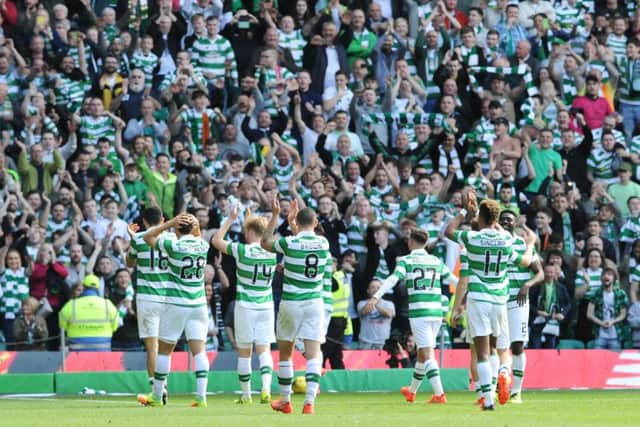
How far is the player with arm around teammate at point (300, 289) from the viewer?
61.7ft

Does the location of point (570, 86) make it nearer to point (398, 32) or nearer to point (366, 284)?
point (398, 32)

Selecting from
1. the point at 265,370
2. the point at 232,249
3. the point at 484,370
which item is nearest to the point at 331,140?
the point at 265,370

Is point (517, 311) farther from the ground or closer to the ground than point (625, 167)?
closer to the ground

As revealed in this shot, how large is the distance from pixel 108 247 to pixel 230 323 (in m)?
2.54

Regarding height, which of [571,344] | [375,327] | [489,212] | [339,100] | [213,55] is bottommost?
[571,344]

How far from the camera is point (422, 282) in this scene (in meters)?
21.4

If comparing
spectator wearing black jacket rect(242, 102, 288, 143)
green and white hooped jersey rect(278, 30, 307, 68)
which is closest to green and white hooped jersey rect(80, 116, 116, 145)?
spectator wearing black jacket rect(242, 102, 288, 143)

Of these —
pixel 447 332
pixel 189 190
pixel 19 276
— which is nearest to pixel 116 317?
pixel 19 276

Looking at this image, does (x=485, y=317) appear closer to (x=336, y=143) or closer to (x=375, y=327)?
(x=375, y=327)

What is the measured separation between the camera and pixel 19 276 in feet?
86.7

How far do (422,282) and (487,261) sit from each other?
6.83 ft

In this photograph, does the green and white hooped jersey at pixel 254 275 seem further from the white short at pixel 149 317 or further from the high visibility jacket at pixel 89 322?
the high visibility jacket at pixel 89 322

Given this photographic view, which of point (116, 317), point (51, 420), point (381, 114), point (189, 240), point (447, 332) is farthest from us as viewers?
point (381, 114)

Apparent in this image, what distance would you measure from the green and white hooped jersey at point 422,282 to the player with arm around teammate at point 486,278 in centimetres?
175
